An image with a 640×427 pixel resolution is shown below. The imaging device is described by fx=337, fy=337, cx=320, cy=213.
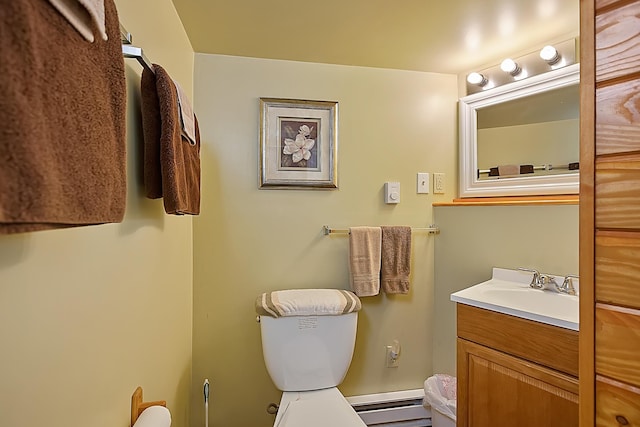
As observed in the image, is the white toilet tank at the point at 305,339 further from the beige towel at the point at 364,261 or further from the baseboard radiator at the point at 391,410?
the baseboard radiator at the point at 391,410

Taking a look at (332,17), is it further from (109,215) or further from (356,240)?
(109,215)

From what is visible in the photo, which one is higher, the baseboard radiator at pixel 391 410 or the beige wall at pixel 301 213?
the beige wall at pixel 301 213

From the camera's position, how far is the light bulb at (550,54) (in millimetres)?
1558

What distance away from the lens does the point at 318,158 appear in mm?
1842

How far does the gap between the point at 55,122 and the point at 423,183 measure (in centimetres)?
183

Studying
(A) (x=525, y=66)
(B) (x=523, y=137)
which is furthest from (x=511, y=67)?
(B) (x=523, y=137)

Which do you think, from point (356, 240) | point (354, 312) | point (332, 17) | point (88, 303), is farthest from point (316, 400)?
point (332, 17)

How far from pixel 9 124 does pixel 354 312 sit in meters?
1.50

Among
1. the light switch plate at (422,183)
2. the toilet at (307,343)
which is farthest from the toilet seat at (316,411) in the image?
the light switch plate at (422,183)

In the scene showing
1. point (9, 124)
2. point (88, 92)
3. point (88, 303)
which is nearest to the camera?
point (9, 124)

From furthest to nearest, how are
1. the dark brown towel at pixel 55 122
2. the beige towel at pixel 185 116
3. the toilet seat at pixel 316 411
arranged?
1. the toilet seat at pixel 316 411
2. the beige towel at pixel 185 116
3. the dark brown towel at pixel 55 122

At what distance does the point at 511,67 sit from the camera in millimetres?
1715

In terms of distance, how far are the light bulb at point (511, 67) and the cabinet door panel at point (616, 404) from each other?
59.0 inches

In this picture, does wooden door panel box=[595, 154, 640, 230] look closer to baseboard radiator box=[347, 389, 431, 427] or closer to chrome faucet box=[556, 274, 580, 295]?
chrome faucet box=[556, 274, 580, 295]
